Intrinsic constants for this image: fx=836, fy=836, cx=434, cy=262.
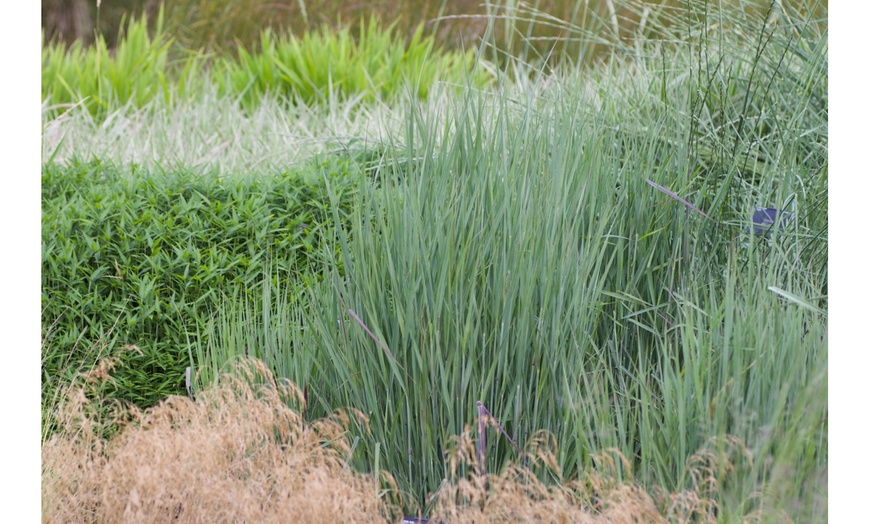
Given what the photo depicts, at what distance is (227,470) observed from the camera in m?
2.19

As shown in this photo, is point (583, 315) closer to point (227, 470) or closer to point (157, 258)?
point (227, 470)

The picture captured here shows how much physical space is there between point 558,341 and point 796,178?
1.09 metres

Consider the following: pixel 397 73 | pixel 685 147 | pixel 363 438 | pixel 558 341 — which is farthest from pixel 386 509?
pixel 397 73

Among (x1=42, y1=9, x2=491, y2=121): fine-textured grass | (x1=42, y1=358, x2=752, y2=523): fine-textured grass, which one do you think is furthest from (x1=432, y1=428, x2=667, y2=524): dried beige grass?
(x1=42, y1=9, x2=491, y2=121): fine-textured grass

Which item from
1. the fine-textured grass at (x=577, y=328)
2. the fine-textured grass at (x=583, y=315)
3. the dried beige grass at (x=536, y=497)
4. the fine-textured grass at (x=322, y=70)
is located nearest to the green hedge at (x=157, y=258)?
the fine-textured grass at (x=577, y=328)

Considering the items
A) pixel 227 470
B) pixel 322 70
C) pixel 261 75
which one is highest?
pixel 322 70

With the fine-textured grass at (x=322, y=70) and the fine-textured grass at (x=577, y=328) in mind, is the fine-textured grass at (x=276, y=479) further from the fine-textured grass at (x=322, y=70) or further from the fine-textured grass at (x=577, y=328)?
the fine-textured grass at (x=322, y=70)

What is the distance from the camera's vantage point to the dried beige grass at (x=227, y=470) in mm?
2043

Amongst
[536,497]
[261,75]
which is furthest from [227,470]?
[261,75]

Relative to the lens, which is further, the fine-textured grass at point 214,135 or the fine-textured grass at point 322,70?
the fine-textured grass at point 322,70

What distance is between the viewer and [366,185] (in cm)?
246

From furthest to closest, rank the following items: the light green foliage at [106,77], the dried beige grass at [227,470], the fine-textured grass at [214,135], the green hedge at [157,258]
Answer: the light green foliage at [106,77]
the fine-textured grass at [214,135]
the green hedge at [157,258]
the dried beige grass at [227,470]

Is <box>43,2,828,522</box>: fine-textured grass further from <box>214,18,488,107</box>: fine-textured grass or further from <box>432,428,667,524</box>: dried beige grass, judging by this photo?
<box>214,18,488,107</box>: fine-textured grass
